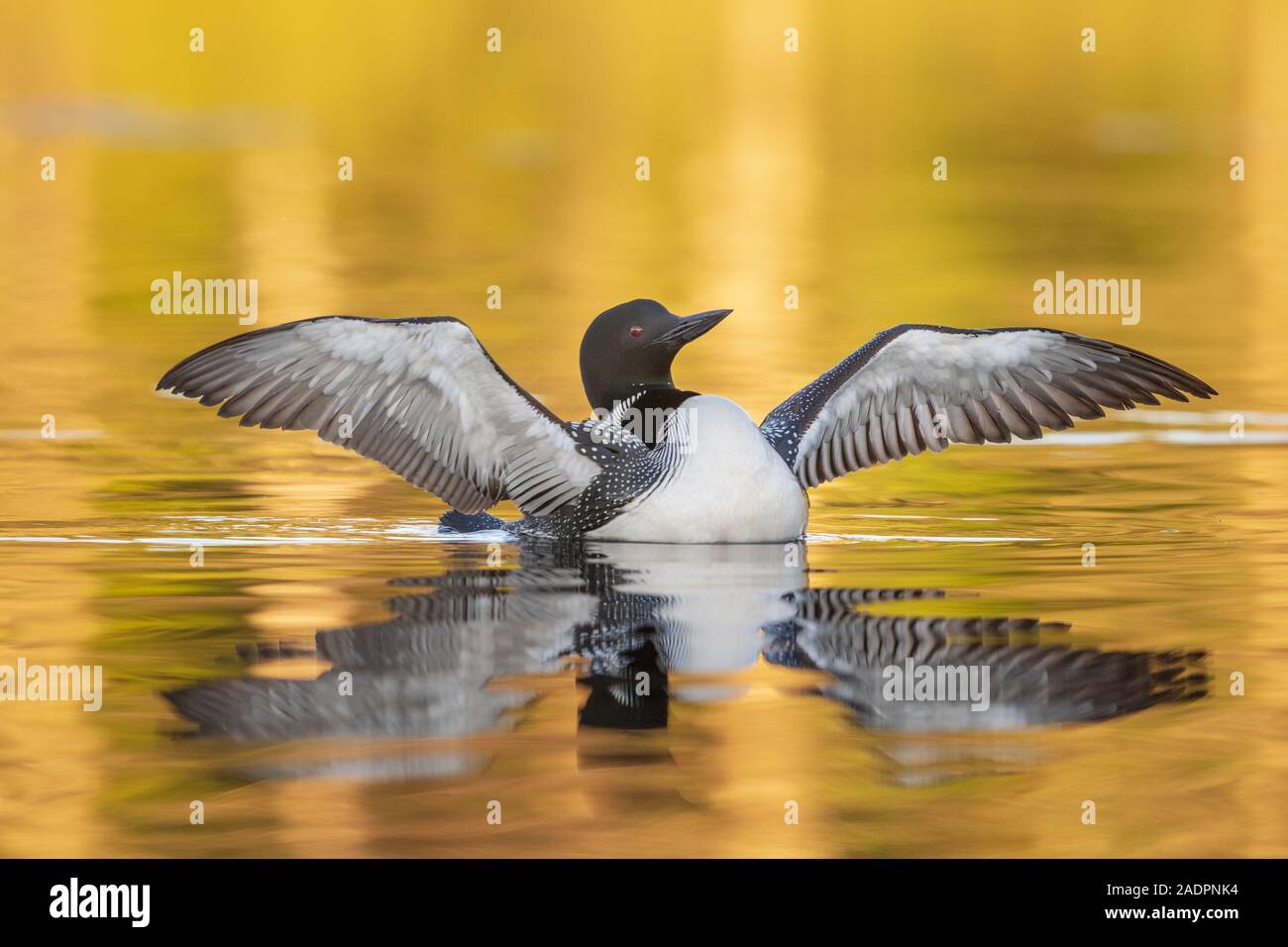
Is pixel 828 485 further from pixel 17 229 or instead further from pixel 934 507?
pixel 17 229

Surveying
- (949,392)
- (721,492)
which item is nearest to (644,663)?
(721,492)

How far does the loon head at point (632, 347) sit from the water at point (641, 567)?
872mm

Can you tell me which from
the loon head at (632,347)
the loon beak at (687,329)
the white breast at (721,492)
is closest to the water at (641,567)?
the white breast at (721,492)

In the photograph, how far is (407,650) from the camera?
250 inches

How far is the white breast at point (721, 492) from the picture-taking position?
27.8 ft

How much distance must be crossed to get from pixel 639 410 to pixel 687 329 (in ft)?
1.38

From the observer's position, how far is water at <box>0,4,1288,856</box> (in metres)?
4.92

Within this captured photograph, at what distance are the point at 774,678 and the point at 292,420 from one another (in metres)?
3.48

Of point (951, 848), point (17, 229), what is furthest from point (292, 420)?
point (17, 229)
